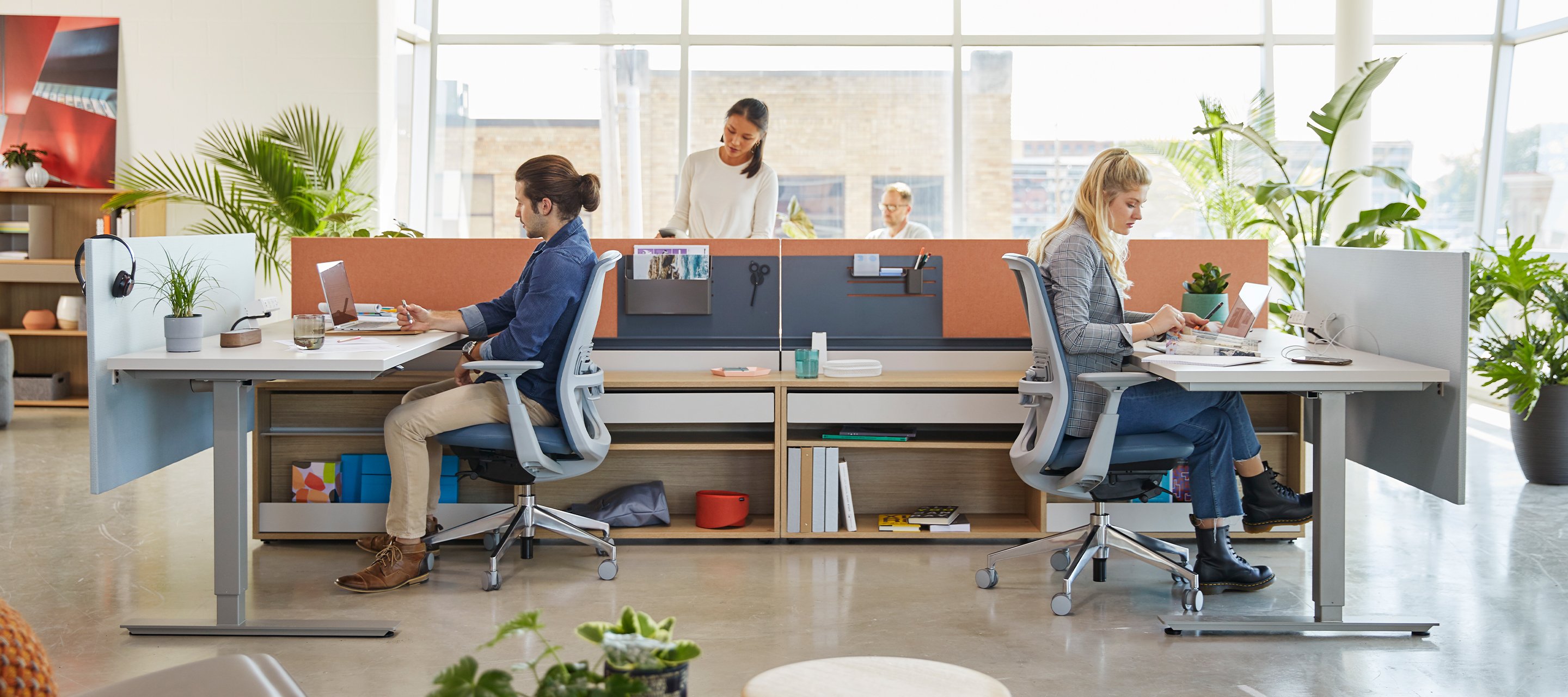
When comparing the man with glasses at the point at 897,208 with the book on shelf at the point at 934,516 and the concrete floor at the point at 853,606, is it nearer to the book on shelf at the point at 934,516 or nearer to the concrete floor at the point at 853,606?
the book on shelf at the point at 934,516

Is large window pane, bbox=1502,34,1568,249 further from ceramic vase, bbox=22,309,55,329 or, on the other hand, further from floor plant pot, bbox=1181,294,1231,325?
ceramic vase, bbox=22,309,55,329

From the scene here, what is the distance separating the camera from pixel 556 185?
3623 millimetres

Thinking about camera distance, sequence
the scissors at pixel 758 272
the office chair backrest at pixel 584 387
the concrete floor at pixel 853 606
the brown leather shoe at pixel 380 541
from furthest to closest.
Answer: the scissors at pixel 758 272, the brown leather shoe at pixel 380 541, the office chair backrest at pixel 584 387, the concrete floor at pixel 853 606

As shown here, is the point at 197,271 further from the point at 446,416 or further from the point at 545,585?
the point at 545,585

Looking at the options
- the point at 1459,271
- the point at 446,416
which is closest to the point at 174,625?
the point at 446,416

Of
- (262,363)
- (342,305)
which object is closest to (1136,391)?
(262,363)

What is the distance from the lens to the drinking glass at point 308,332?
324 cm

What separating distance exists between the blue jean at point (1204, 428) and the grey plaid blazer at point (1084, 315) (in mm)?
105

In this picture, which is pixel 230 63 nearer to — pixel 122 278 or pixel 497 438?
pixel 122 278

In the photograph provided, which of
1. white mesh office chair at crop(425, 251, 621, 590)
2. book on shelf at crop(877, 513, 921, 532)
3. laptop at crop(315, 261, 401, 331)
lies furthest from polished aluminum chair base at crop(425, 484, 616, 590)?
book on shelf at crop(877, 513, 921, 532)

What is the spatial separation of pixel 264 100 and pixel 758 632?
202 inches

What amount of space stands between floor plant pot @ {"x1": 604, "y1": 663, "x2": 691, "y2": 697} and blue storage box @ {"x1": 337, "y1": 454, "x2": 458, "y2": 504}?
8.89 feet

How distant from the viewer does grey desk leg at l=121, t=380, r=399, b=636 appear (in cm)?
308

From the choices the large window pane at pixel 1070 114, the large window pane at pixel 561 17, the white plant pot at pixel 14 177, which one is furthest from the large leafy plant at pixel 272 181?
the large window pane at pixel 1070 114
